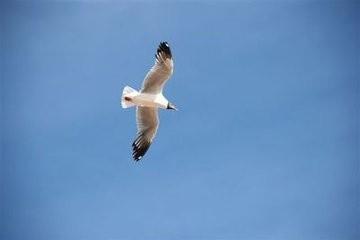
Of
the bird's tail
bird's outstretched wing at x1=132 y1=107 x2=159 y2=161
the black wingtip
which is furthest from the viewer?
bird's outstretched wing at x1=132 y1=107 x2=159 y2=161

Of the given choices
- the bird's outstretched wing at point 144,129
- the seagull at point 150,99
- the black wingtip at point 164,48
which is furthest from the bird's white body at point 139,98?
the black wingtip at point 164,48

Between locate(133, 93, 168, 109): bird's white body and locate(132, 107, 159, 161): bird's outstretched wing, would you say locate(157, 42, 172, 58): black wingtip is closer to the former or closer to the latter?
locate(133, 93, 168, 109): bird's white body

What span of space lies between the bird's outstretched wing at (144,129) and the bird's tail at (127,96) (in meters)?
0.20

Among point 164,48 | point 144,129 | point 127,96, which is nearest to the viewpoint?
point 164,48

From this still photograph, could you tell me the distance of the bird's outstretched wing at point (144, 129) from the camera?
5.89m

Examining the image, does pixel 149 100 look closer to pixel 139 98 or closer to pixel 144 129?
pixel 139 98

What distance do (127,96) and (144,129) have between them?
1.19 ft

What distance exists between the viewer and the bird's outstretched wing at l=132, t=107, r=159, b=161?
5891 mm

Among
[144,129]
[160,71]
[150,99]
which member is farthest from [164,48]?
[144,129]

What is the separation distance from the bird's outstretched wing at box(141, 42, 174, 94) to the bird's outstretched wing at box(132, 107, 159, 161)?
0.24 m

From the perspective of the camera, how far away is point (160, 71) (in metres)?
5.59

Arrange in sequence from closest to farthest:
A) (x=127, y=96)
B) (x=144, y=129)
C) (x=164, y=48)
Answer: (x=164, y=48) → (x=127, y=96) → (x=144, y=129)

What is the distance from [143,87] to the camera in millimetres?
5637

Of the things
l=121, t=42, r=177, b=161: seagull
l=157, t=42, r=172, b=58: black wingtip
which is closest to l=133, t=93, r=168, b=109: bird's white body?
l=121, t=42, r=177, b=161: seagull
